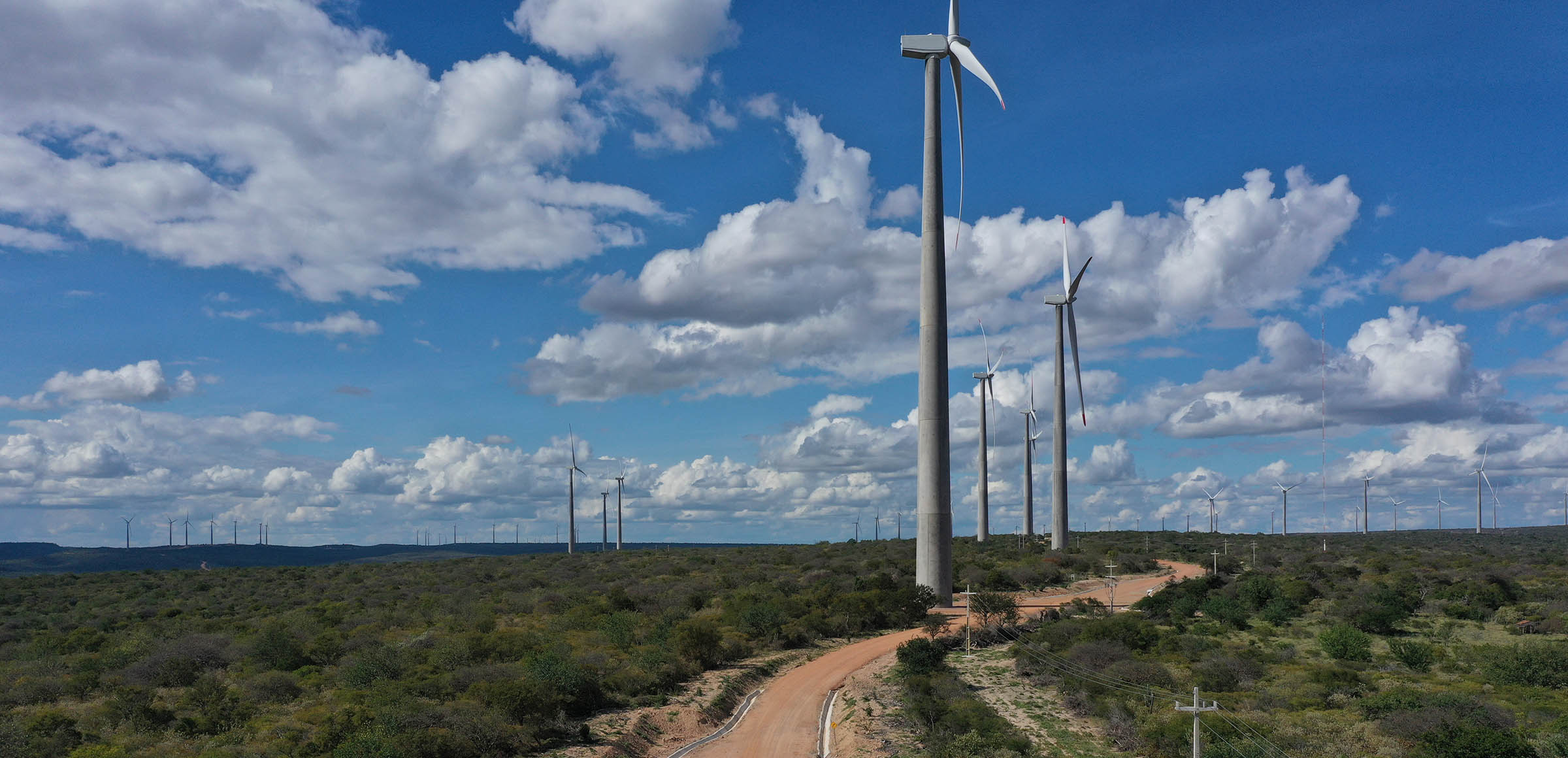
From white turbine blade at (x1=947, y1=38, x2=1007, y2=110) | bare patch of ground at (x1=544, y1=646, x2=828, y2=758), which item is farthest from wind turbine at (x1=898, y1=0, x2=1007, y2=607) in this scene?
bare patch of ground at (x1=544, y1=646, x2=828, y2=758)

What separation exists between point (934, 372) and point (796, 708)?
2228cm

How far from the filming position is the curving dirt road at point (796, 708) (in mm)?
34094

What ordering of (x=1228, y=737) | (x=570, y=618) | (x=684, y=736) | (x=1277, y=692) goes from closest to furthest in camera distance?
1. (x=1228, y=737)
2. (x=684, y=736)
3. (x=1277, y=692)
4. (x=570, y=618)

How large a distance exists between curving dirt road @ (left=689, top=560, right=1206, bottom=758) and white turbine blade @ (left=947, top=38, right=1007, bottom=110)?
32.0 meters

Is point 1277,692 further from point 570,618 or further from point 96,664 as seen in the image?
point 96,664

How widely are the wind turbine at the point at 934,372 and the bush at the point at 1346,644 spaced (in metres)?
19.5

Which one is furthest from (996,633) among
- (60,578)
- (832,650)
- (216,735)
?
(60,578)

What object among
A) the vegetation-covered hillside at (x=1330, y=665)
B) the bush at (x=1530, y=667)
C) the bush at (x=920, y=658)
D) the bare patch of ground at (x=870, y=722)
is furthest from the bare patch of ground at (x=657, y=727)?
the bush at (x=1530, y=667)

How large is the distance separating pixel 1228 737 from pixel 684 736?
19.2 meters

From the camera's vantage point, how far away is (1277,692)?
3844 cm

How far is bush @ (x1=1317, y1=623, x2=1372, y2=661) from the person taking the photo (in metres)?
46.7

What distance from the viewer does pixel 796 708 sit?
39281 mm

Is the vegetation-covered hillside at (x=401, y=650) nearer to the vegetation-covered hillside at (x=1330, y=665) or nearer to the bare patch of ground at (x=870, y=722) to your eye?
the bare patch of ground at (x=870, y=722)

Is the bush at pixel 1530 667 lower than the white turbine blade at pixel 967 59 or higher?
lower
